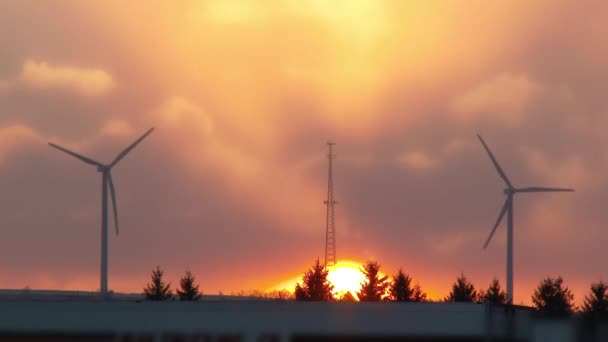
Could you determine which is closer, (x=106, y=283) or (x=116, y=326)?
(x=116, y=326)

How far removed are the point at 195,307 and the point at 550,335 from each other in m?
23.4

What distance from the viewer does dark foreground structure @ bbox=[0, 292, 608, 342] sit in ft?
341

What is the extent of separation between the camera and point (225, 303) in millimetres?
104875

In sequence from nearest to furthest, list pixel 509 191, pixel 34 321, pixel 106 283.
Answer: pixel 34 321 → pixel 106 283 → pixel 509 191

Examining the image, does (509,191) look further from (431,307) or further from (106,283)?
(431,307)

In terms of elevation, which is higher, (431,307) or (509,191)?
(509,191)

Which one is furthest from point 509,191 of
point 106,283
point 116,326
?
point 116,326

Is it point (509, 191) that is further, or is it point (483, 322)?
point (509, 191)

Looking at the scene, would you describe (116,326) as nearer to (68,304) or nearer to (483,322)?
(68,304)

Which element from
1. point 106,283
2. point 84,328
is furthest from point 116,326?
point 106,283

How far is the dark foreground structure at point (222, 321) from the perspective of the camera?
104062 millimetres

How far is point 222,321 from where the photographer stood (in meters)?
105

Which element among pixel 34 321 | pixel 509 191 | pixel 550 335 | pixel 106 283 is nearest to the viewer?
pixel 550 335

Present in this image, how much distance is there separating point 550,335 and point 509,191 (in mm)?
70138
